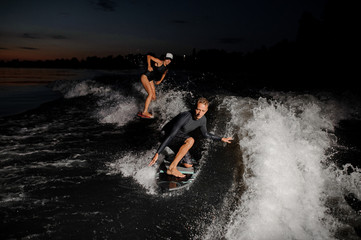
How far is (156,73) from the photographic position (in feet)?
26.3

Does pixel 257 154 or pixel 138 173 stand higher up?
pixel 257 154

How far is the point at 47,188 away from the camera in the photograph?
13.1ft

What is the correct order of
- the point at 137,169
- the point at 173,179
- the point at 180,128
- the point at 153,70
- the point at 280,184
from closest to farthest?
1. the point at 280,184
2. the point at 180,128
3. the point at 173,179
4. the point at 137,169
5. the point at 153,70

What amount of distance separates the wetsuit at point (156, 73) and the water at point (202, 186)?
252 cm

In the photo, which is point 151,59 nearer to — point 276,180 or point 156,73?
point 156,73

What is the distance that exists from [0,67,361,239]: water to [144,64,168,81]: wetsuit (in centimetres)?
252

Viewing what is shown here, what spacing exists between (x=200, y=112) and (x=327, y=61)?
138 feet

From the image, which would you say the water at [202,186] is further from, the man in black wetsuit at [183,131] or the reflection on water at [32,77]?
the reflection on water at [32,77]

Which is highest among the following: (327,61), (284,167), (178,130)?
(327,61)

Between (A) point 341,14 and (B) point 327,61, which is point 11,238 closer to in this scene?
(B) point 327,61

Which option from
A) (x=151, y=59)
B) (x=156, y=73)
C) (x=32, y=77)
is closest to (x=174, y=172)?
A: (x=156, y=73)

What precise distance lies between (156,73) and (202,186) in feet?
16.9

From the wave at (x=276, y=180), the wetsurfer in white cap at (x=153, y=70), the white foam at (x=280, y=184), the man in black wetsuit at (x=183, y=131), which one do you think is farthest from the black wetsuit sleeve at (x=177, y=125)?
the wetsurfer in white cap at (x=153, y=70)

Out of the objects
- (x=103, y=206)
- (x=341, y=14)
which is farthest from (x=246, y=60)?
(x=103, y=206)
